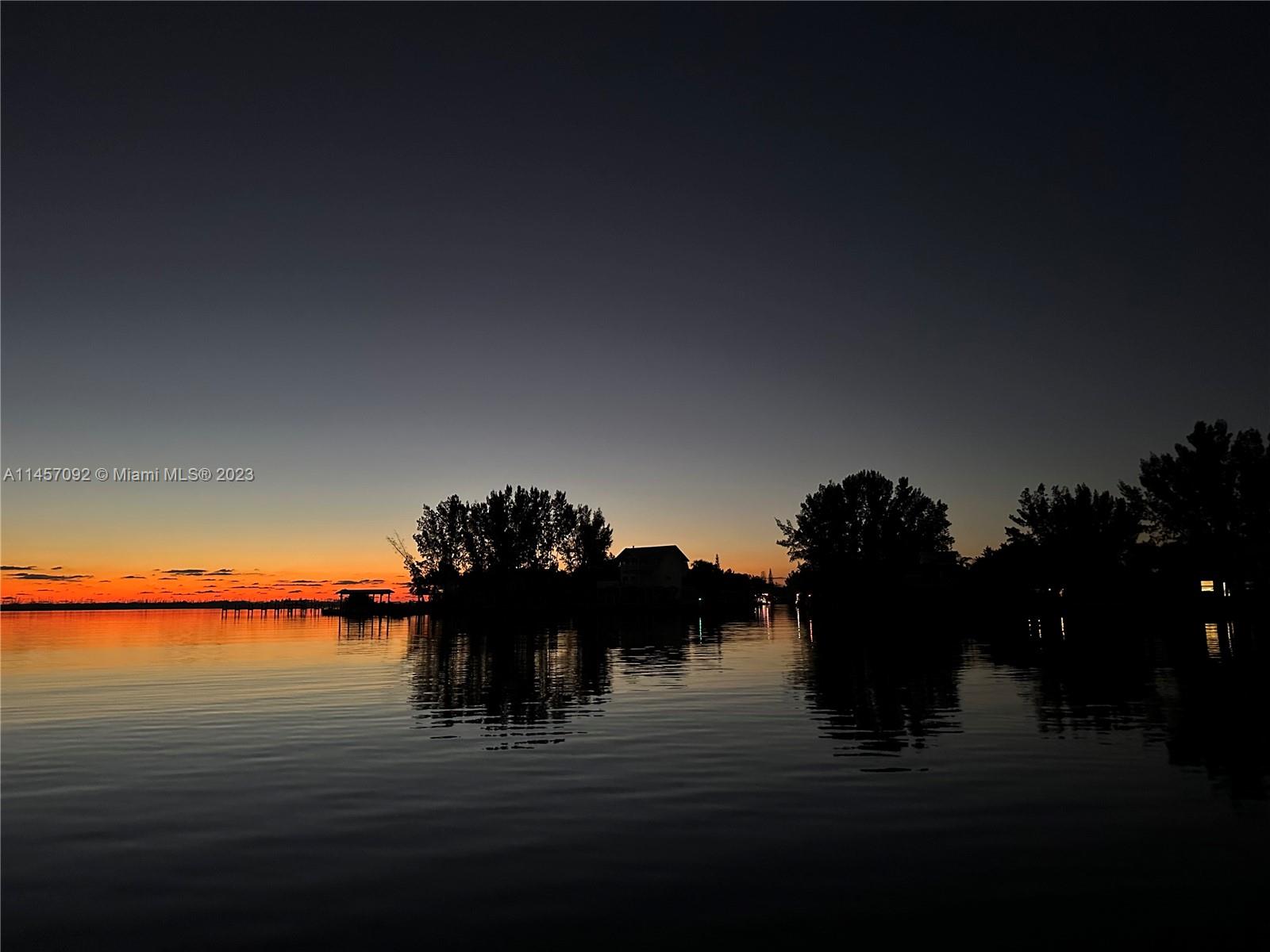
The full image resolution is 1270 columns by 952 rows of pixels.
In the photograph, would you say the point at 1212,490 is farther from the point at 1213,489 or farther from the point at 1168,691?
the point at 1168,691

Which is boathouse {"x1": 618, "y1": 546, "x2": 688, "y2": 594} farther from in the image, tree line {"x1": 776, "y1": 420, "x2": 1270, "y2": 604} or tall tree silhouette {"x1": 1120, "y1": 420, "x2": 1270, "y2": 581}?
tall tree silhouette {"x1": 1120, "y1": 420, "x2": 1270, "y2": 581}

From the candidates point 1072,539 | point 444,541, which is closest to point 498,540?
point 444,541

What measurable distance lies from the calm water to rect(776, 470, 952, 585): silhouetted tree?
9743 centimetres

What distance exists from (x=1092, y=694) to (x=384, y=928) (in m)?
25.3

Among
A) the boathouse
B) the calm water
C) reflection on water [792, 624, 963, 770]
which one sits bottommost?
reflection on water [792, 624, 963, 770]

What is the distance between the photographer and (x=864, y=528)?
426 ft

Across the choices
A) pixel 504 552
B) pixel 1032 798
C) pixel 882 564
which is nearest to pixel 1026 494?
pixel 882 564

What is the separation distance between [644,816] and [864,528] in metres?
121

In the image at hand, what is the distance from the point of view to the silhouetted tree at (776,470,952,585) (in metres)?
128

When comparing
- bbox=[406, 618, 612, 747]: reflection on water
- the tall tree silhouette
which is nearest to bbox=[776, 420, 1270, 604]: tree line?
the tall tree silhouette

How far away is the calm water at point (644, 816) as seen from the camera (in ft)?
30.3

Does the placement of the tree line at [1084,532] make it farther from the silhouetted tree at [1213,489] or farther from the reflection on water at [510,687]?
the reflection on water at [510,687]

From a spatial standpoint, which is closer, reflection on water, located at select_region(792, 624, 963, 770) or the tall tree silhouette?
reflection on water, located at select_region(792, 624, 963, 770)

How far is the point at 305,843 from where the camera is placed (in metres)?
12.4
